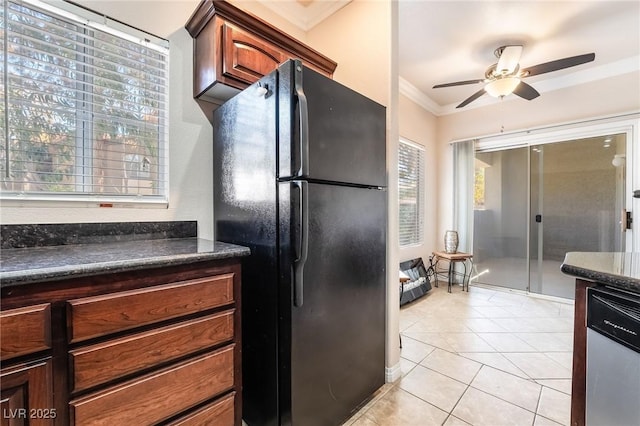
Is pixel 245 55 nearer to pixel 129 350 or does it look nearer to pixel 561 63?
pixel 129 350

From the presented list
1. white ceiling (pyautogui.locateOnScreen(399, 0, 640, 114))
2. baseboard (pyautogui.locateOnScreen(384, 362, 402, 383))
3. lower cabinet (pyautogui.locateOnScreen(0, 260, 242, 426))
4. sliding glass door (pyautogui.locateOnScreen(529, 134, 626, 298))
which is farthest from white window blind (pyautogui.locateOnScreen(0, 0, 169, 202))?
sliding glass door (pyautogui.locateOnScreen(529, 134, 626, 298))

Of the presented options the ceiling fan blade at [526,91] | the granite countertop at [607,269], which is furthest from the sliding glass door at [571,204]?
the granite countertop at [607,269]

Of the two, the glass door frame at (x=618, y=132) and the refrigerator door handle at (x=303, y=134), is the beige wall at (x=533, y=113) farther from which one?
the refrigerator door handle at (x=303, y=134)

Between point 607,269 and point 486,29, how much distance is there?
8.43 ft

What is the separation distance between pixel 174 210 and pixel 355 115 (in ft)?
3.89

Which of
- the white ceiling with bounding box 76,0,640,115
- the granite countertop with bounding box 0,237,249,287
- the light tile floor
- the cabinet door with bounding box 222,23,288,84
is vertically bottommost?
the light tile floor

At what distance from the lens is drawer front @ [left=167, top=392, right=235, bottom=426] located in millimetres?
1092

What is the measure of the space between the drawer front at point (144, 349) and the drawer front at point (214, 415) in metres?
0.25

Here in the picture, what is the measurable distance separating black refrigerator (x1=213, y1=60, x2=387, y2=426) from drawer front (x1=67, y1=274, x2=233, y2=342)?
0.25 meters

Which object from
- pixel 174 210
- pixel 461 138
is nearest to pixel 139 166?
pixel 174 210

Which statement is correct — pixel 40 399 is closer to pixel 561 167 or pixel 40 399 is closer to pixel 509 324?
pixel 509 324

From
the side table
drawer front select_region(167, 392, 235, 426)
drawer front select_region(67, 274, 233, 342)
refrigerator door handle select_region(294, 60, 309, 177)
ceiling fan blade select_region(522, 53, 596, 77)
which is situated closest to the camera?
drawer front select_region(67, 274, 233, 342)

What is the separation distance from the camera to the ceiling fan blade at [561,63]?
2.26m

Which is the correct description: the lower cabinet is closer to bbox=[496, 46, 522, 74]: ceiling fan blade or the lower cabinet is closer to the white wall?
the white wall
